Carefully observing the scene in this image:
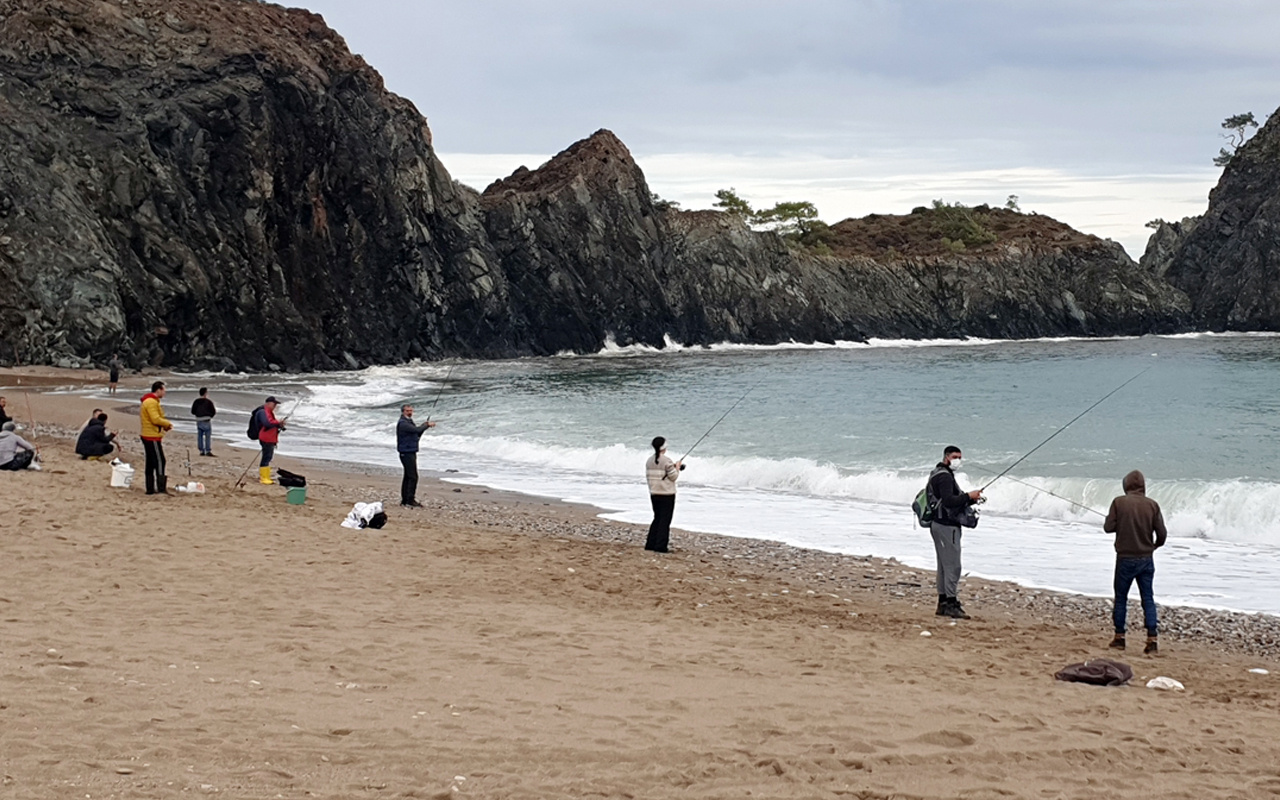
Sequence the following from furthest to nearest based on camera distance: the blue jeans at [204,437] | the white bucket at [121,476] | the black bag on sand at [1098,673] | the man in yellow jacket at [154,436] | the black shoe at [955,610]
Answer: the blue jeans at [204,437] < the white bucket at [121,476] < the man in yellow jacket at [154,436] < the black shoe at [955,610] < the black bag on sand at [1098,673]

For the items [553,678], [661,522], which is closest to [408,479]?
[661,522]

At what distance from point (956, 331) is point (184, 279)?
77790mm

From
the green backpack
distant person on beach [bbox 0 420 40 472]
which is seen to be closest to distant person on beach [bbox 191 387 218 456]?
distant person on beach [bbox 0 420 40 472]

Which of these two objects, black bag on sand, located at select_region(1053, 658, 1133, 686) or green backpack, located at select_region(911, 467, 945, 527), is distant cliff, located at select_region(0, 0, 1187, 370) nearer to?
green backpack, located at select_region(911, 467, 945, 527)

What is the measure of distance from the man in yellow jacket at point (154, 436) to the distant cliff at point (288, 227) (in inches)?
1370

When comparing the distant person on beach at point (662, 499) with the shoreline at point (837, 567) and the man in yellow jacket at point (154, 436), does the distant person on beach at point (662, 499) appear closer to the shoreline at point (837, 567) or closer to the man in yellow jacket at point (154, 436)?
the shoreline at point (837, 567)

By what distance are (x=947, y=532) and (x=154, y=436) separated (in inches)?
386

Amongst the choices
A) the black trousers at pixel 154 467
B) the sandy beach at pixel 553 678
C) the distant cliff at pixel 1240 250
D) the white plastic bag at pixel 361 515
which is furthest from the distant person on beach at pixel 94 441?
the distant cliff at pixel 1240 250

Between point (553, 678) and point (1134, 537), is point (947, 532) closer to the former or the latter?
point (1134, 537)

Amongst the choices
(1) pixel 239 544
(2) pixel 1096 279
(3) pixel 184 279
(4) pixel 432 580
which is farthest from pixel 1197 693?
(2) pixel 1096 279

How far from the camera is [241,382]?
47.6m

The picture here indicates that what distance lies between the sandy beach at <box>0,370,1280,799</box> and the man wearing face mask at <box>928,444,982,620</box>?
1.17 ft

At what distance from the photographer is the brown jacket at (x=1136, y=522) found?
31.5ft

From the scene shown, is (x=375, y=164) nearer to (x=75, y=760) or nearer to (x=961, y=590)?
(x=961, y=590)
